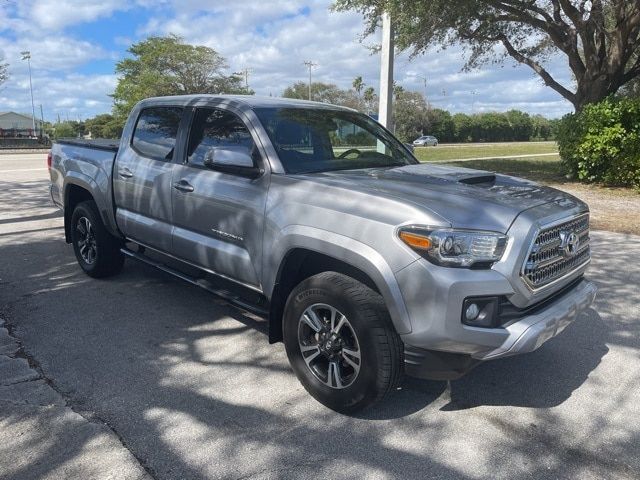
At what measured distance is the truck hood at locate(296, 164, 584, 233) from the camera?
2932 mm

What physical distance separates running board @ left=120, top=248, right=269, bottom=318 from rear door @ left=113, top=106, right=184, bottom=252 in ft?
0.54

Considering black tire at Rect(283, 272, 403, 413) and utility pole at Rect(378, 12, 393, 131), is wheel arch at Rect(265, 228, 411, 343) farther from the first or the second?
utility pole at Rect(378, 12, 393, 131)

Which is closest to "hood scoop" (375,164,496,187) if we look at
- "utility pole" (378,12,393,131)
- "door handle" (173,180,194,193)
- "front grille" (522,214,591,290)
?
"front grille" (522,214,591,290)

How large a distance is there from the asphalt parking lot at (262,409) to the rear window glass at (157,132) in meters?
1.44

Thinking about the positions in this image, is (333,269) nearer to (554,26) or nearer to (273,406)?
(273,406)

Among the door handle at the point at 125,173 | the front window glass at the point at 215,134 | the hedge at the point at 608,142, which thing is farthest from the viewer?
the hedge at the point at 608,142

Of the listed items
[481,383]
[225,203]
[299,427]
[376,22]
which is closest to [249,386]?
[299,427]

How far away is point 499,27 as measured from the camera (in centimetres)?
1722

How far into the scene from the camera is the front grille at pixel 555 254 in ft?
9.79

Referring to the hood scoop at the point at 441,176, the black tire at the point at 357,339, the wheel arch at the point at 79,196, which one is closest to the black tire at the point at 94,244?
the wheel arch at the point at 79,196

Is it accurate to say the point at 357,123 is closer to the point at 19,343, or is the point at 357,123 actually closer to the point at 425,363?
the point at 425,363

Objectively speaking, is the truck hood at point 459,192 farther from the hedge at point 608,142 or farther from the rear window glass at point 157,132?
the hedge at point 608,142

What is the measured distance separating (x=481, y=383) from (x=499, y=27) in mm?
16201

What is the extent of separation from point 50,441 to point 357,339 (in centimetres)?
175
